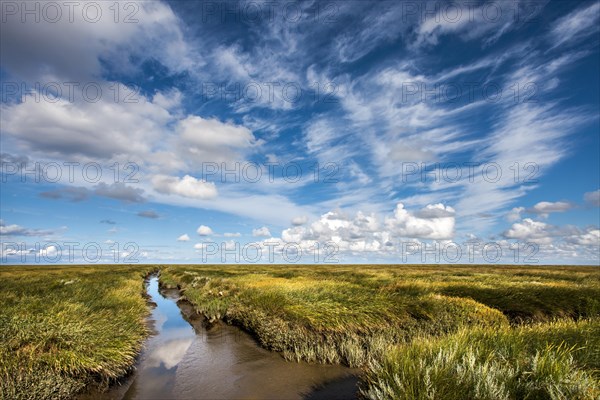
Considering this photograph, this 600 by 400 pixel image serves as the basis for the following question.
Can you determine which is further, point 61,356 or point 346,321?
point 346,321

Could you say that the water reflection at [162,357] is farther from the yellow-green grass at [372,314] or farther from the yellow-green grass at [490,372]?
the yellow-green grass at [490,372]

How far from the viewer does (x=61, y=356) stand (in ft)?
28.1

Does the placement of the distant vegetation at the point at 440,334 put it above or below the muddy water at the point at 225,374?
above

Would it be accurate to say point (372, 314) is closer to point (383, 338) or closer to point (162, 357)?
point (383, 338)

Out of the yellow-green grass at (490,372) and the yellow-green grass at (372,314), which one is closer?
the yellow-green grass at (490,372)

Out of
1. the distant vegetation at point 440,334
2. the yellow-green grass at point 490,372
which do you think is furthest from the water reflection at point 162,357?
the yellow-green grass at point 490,372

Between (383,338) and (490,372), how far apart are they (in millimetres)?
6261

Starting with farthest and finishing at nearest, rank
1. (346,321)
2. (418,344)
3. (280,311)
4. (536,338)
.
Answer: (280,311) < (346,321) < (536,338) < (418,344)

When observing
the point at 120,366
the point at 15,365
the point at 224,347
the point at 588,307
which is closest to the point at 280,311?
the point at 224,347

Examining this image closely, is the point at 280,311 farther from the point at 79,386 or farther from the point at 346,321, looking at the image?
the point at 79,386

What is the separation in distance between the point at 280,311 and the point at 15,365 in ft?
31.4

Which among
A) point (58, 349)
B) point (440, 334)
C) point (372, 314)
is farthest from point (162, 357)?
point (440, 334)

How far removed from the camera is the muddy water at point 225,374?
9305 millimetres

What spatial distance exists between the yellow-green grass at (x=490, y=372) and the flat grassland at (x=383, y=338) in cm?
3
